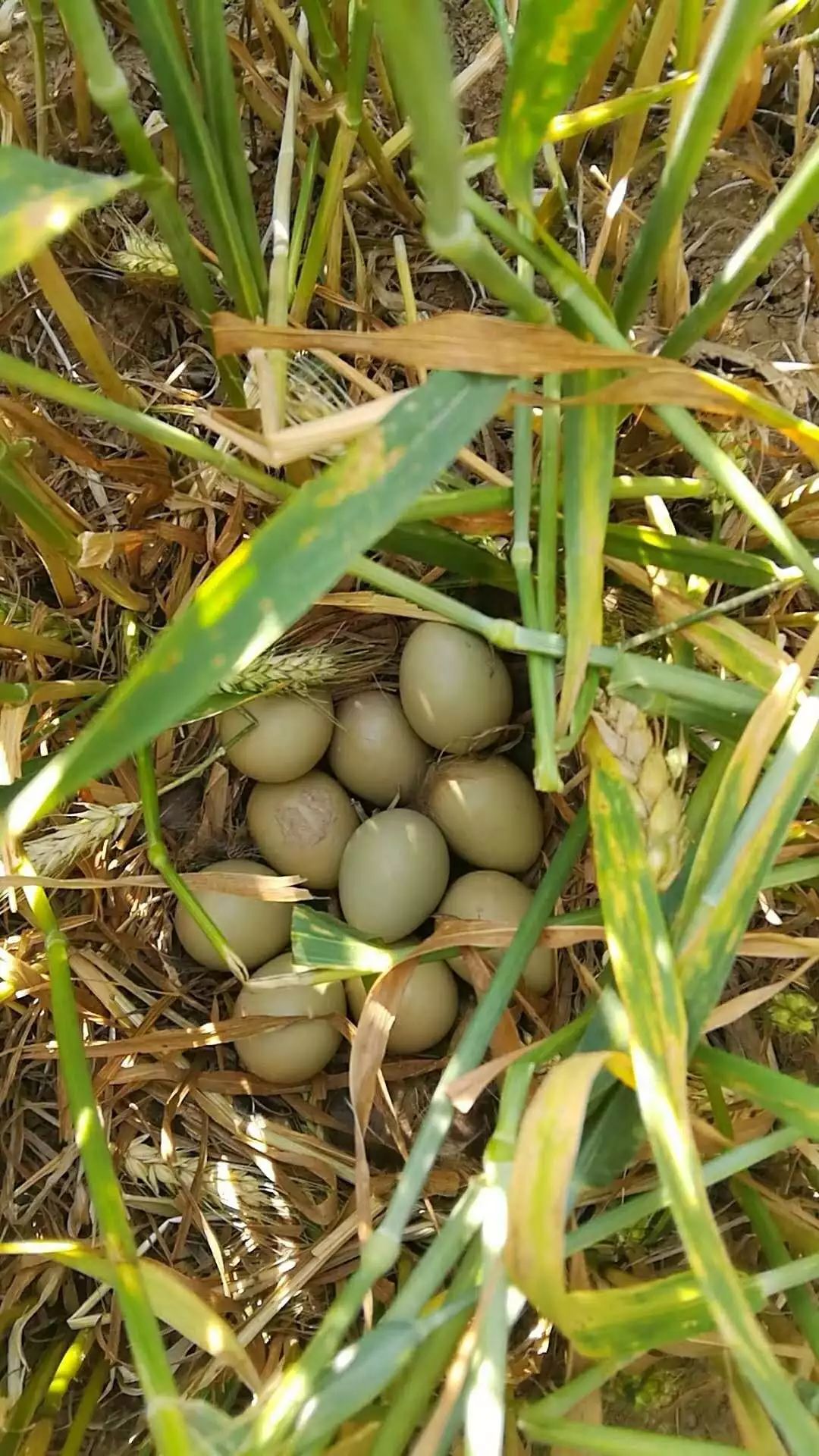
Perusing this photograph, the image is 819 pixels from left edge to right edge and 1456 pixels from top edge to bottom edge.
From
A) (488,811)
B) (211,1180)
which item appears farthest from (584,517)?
(211,1180)

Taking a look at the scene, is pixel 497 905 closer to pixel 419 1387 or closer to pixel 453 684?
pixel 453 684

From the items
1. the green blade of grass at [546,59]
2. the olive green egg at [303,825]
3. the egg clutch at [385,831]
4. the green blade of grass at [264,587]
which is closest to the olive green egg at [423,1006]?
the egg clutch at [385,831]

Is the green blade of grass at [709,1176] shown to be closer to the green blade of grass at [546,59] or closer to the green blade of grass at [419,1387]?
the green blade of grass at [419,1387]

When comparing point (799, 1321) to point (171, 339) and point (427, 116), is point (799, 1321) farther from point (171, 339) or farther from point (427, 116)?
point (171, 339)

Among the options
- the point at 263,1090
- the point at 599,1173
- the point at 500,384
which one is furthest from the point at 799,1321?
the point at 500,384

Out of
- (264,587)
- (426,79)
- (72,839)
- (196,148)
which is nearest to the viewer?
(426,79)

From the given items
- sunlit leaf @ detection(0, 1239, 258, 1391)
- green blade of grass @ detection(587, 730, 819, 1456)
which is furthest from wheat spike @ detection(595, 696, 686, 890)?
sunlit leaf @ detection(0, 1239, 258, 1391)
